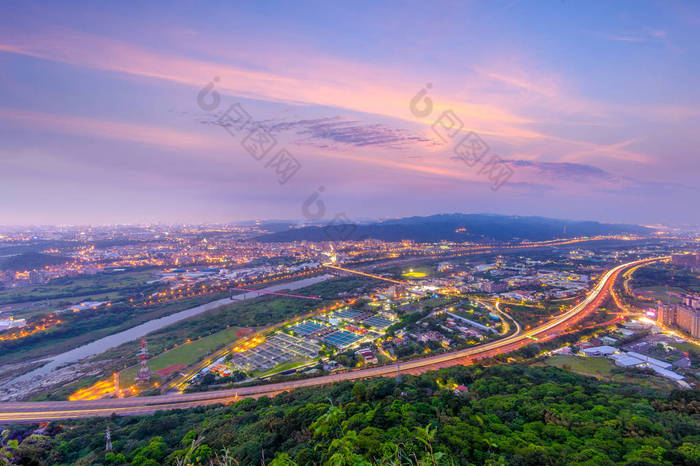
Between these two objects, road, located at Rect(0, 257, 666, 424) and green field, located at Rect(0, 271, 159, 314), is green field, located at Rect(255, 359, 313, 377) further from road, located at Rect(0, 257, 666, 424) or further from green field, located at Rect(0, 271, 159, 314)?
green field, located at Rect(0, 271, 159, 314)

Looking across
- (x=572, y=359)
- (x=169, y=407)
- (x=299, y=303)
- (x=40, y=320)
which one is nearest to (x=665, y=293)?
(x=572, y=359)

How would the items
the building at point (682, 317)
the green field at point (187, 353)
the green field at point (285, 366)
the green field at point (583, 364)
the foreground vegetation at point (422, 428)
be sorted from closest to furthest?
the foreground vegetation at point (422, 428)
the green field at point (583, 364)
the green field at point (285, 366)
the green field at point (187, 353)
the building at point (682, 317)

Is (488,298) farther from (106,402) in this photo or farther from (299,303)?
(106,402)

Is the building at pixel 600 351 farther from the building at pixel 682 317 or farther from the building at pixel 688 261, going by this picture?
the building at pixel 688 261

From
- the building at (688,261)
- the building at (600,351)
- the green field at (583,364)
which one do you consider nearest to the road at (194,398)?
the green field at (583,364)

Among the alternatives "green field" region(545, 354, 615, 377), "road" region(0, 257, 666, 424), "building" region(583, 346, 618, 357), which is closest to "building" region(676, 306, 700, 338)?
"building" region(583, 346, 618, 357)
